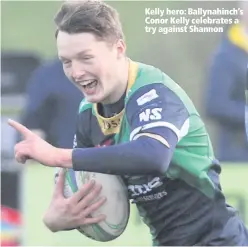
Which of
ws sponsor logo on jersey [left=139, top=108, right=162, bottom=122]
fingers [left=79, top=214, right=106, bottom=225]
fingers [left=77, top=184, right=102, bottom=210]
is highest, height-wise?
ws sponsor logo on jersey [left=139, top=108, right=162, bottom=122]

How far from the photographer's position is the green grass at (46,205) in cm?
511

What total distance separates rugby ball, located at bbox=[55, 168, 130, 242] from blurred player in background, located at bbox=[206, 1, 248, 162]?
1754mm

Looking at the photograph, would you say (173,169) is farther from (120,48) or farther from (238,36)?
(238,36)

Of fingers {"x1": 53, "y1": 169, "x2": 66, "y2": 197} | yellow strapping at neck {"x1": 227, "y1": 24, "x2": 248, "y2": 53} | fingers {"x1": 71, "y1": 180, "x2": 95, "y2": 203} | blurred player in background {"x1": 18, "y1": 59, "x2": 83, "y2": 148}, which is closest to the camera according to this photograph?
fingers {"x1": 71, "y1": 180, "x2": 95, "y2": 203}

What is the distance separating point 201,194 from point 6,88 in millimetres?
2271

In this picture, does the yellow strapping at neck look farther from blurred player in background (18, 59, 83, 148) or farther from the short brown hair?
the short brown hair

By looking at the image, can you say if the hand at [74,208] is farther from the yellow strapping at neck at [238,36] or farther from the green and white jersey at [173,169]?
the yellow strapping at neck at [238,36]

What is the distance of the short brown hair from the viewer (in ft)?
9.78

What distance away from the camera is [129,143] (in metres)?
2.80

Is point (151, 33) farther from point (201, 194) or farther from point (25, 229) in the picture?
point (201, 194)

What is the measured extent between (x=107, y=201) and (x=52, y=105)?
72.5 inches

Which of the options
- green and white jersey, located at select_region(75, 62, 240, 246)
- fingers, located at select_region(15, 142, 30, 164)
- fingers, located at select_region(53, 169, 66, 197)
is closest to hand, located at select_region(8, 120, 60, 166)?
fingers, located at select_region(15, 142, 30, 164)

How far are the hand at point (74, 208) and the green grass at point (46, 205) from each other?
172 centimetres

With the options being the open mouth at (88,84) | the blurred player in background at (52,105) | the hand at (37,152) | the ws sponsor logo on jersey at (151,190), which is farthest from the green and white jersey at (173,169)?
the blurred player in background at (52,105)
